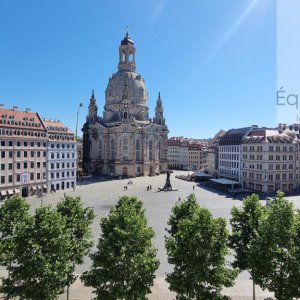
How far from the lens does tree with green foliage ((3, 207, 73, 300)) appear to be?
19.8 meters

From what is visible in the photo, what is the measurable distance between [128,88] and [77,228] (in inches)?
4823

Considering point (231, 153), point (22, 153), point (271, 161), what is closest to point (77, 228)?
point (22, 153)

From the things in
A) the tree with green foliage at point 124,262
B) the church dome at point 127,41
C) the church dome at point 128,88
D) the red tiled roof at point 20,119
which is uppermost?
the church dome at point 127,41

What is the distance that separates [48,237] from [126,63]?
454 ft

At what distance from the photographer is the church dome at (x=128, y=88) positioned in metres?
144

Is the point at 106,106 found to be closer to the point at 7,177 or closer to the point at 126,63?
the point at 126,63

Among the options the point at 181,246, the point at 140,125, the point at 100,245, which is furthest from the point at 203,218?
the point at 140,125

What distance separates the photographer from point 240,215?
83.3 feet

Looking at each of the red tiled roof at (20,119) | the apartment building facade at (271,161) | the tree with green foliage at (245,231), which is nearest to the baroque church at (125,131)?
the red tiled roof at (20,119)

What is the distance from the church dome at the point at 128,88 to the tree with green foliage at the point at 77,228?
4636 inches

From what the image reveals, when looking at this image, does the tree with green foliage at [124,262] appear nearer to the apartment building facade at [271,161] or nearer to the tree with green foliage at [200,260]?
the tree with green foliage at [200,260]

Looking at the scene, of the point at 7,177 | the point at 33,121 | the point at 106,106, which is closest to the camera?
the point at 7,177

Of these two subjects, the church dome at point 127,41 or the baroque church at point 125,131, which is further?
the church dome at point 127,41

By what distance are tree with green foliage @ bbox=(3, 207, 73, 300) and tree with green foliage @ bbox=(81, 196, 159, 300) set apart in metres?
2.29
